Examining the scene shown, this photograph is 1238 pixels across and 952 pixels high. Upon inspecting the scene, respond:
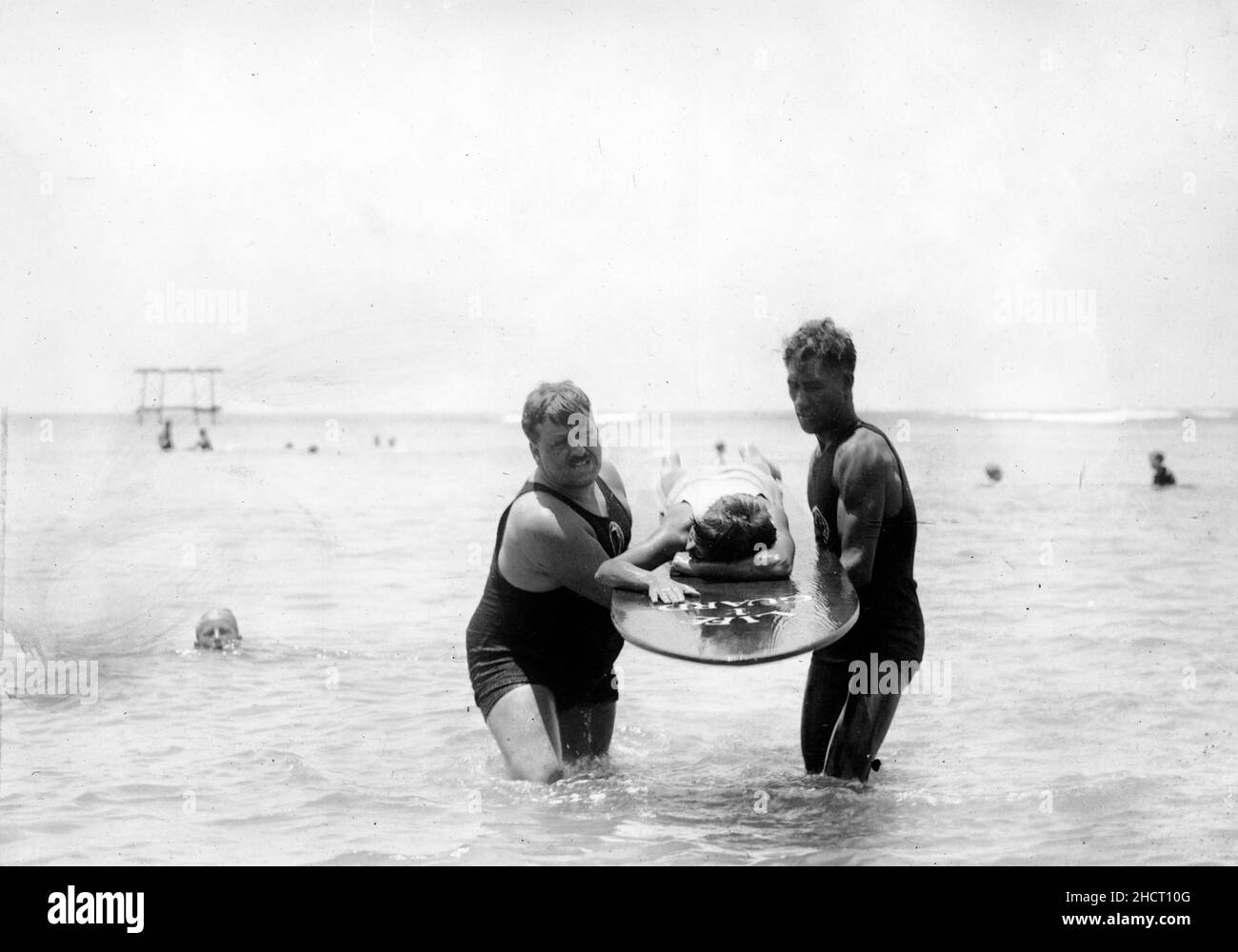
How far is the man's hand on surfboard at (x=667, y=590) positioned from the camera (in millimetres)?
4574

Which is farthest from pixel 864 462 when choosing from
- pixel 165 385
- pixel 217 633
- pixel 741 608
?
pixel 217 633

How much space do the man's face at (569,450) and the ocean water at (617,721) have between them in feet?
1.80

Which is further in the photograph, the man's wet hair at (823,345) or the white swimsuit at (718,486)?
the white swimsuit at (718,486)

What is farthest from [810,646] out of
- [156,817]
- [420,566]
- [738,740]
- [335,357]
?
[420,566]

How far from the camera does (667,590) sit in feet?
15.1

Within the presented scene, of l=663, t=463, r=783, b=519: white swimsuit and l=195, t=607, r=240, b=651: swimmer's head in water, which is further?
l=195, t=607, r=240, b=651: swimmer's head in water

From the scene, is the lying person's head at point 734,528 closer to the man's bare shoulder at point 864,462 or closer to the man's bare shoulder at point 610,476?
the man's bare shoulder at point 864,462

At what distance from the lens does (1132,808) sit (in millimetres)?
5074

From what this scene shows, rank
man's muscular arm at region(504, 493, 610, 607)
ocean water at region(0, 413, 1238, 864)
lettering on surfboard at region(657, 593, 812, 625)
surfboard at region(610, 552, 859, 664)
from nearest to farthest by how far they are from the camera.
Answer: surfboard at region(610, 552, 859, 664) < lettering on surfboard at region(657, 593, 812, 625) < ocean water at region(0, 413, 1238, 864) < man's muscular arm at region(504, 493, 610, 607)

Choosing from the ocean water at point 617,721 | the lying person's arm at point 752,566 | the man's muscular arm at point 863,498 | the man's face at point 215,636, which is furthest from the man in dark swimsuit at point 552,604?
the man's face at point 215,636

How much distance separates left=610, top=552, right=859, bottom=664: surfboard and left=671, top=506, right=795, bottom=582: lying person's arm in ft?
0.10

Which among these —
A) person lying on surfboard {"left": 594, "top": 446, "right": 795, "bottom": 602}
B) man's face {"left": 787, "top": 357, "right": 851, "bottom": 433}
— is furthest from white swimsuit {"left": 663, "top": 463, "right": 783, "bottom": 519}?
man's face {"left": 787, "top": 357, "right": 851, "bottom": 433}

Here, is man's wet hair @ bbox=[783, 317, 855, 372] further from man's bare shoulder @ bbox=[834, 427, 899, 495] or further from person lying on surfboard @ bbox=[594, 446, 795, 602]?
person lying on surfboard @ bbox=[594, 446, 795, 602]

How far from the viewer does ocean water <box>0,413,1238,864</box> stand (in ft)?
15.4
